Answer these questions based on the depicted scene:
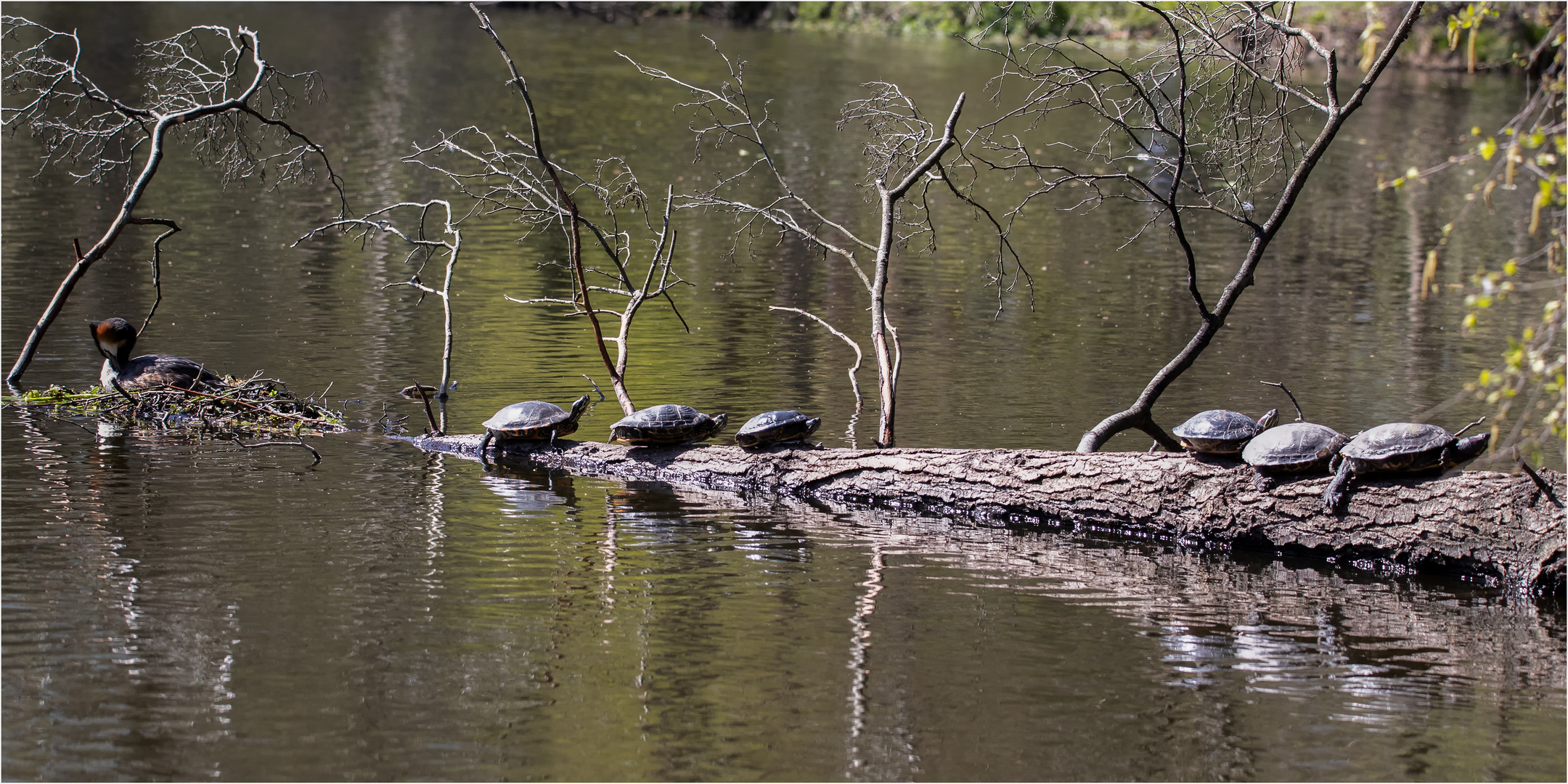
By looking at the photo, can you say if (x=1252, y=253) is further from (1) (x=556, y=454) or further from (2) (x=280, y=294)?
(2) (x=280, y=294)

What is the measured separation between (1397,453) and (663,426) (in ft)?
16.5

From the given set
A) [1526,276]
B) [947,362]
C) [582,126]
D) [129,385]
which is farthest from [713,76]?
[129,385]

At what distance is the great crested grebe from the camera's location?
11.6 meters

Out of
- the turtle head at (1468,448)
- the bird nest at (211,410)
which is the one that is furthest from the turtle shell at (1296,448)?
the bird nest at (211,410)

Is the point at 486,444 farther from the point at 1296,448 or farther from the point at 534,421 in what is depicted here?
the point at 1296,448

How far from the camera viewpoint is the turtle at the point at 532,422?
424 inches

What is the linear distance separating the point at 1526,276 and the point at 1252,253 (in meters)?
13.3

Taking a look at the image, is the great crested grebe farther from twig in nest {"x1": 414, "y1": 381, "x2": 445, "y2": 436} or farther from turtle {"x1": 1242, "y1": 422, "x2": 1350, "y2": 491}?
turtle {"x1": 1242, "y1": 422, "x2": 1350, "y2": 491}

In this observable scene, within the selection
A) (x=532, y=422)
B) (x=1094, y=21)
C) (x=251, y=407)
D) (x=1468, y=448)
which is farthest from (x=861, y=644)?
(x=1094, y=21)

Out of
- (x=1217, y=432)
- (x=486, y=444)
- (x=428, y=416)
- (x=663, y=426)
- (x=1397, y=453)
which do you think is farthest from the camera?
(x=428, y=416)

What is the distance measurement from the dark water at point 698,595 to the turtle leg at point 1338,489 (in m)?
0.44

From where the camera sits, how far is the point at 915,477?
9773 mm

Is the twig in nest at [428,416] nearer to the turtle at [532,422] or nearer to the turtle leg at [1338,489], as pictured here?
the turtle at [532,422]

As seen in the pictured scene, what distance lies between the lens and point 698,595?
8148 mm
